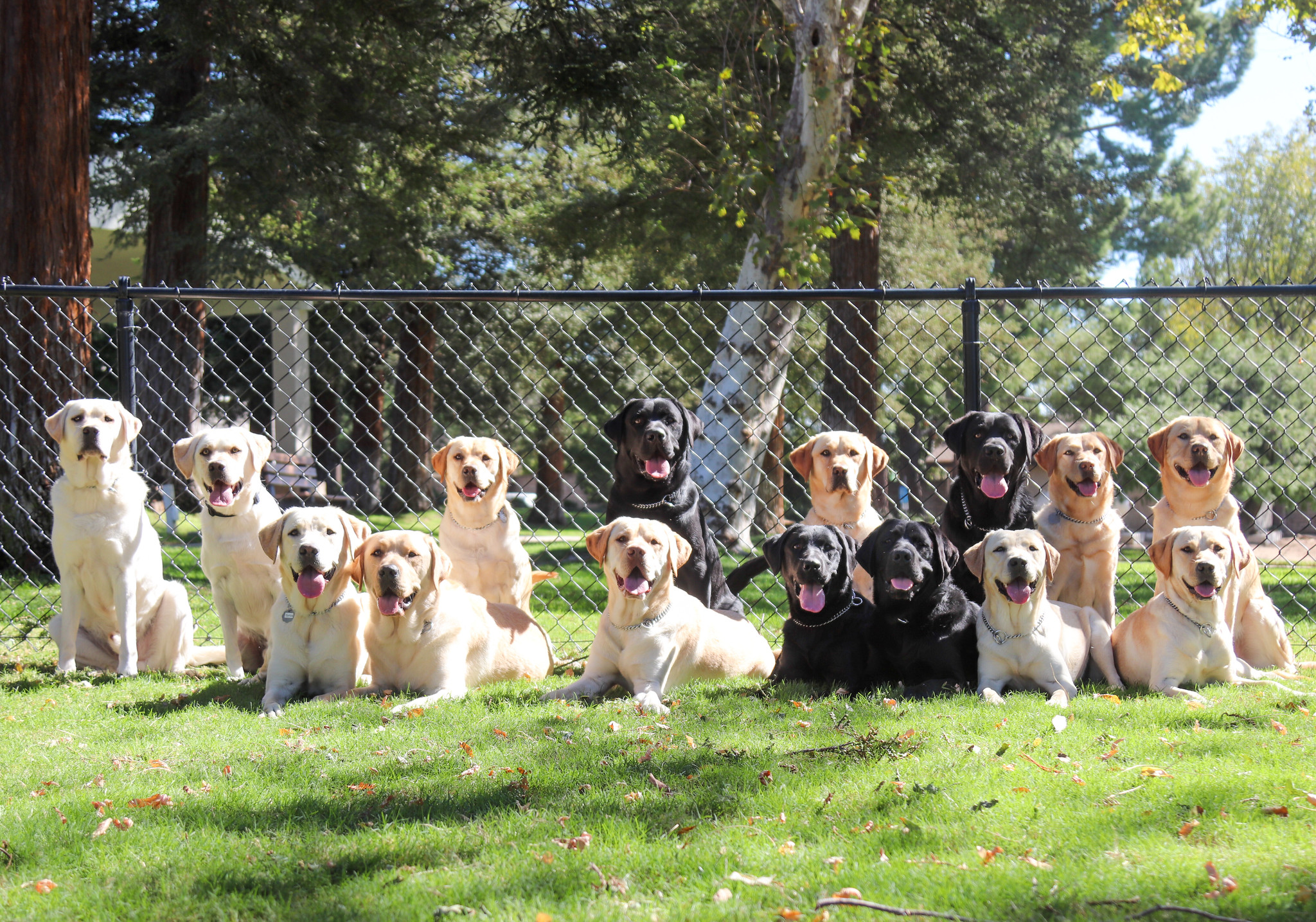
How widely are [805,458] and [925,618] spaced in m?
1.40

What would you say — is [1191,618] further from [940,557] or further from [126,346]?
[126,346]

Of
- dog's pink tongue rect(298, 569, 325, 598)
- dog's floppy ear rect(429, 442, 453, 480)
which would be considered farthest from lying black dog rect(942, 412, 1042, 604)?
dog's pink tongue rect(298, 569, 325, 598)

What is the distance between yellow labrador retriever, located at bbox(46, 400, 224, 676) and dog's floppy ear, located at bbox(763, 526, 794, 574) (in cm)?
300

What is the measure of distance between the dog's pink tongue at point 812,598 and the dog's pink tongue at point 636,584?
0.69m

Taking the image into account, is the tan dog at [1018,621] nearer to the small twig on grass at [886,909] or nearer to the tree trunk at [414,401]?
the small twig on grass at [886,909]

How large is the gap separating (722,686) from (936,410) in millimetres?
16682

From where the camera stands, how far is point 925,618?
482 centimetres

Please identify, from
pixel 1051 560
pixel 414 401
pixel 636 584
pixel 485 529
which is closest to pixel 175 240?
pixel 414 401

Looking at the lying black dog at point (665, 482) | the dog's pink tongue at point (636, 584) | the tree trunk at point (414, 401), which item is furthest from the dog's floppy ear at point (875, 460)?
the tree trunk at point (414, 401)

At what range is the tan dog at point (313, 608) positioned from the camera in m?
4.80

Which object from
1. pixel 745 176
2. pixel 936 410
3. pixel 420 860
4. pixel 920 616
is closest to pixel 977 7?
pixel 745 176

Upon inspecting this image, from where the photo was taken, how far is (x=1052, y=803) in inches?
125

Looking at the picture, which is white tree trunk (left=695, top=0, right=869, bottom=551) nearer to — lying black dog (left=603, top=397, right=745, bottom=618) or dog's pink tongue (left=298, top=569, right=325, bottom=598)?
lying black dog (left=603, top=397, right=745, bottom=618)

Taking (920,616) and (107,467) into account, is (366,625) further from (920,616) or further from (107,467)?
(920,616)
